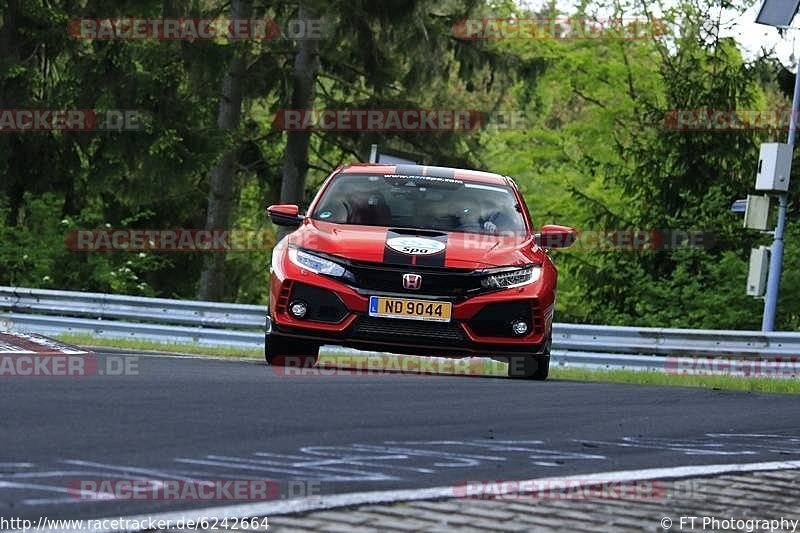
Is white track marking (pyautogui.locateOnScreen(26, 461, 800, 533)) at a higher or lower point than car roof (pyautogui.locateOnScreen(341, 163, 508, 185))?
lower

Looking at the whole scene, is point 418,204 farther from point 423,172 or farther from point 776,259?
point 776,259

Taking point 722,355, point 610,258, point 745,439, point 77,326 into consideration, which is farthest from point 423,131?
point 745,439

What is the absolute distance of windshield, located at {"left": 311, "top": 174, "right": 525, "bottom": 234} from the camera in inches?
503

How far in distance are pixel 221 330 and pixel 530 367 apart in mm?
7224

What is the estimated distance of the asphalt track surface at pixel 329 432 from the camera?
610 cm

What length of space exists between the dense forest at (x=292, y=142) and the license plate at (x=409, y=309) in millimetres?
14175

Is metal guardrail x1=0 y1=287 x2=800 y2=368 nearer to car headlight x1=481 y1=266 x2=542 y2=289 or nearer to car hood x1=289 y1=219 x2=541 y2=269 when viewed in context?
car hood x1=289 y1=219 x2=541 y2=269

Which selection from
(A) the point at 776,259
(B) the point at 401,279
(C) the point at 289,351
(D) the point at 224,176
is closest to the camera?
(B) the point at 401,279

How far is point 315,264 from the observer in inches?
463

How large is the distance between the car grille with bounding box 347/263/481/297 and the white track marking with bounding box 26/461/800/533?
4385 millimetres

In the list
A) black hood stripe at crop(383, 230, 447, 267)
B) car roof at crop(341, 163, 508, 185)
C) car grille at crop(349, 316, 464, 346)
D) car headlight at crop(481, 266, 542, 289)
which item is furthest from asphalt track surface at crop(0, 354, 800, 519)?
car roof at crop(341, 163, 508, 185)

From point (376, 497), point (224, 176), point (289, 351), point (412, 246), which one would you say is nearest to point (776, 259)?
point (412, 246)

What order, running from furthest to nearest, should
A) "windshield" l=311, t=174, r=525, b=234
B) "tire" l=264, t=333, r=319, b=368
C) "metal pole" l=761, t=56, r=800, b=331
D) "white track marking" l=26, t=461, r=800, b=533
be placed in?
"metal pole" l=761, t=56, r=800, b=331
"windshield" l=311, t=174, r=525, b=234
"tire" l=264, t=333, r=319, b=368
"white track marking" l=26, t=461, r=800, b=533

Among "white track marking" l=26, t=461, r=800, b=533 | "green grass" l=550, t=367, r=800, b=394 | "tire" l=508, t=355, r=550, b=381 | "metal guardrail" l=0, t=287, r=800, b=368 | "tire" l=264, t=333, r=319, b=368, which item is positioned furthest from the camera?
"metal guardrail" l=0, t=287, r=800, b=368
